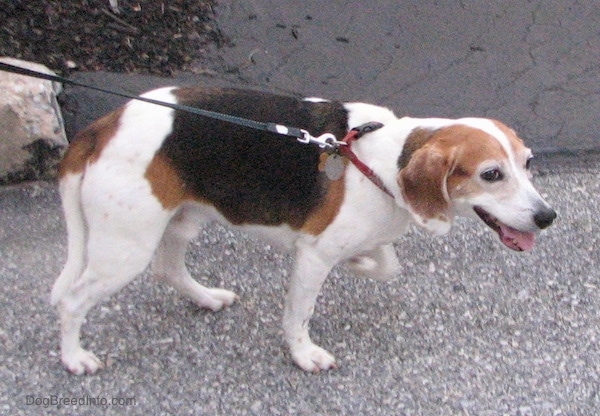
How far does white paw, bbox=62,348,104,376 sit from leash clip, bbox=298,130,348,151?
133cm

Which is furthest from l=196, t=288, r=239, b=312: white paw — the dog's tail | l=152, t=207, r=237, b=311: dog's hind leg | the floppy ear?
the floppy ear

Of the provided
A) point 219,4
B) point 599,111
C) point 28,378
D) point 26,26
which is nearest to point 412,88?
point 599,111

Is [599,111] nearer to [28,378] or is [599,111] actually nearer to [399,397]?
[399,397]

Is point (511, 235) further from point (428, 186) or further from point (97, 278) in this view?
point (97, 278)

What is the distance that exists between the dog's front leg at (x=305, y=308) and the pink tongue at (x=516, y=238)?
0.73m

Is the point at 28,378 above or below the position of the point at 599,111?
below

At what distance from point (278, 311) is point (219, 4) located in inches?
131

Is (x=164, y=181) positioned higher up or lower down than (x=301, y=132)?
lower down

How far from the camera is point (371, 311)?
14.5 feet

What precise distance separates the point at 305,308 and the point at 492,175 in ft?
3.31

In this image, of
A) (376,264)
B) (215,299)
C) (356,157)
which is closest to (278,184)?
(356,157)

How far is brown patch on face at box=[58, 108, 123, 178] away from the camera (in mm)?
3592

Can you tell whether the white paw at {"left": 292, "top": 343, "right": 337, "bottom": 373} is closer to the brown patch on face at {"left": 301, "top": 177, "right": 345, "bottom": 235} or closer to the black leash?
the brown patch on face at {"left": 301, "top": 177, "right": 345, "bottom": 235}

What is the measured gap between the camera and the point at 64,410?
12.4ft
